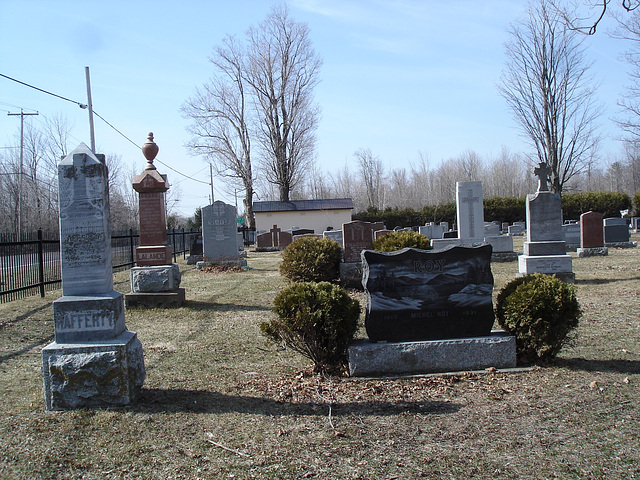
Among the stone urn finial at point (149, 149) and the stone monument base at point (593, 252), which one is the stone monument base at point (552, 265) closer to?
the stone monument base at point (593, 252)

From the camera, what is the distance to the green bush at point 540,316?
5.20m

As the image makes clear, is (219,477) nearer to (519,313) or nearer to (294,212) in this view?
(519,313)

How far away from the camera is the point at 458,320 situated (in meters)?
5.52

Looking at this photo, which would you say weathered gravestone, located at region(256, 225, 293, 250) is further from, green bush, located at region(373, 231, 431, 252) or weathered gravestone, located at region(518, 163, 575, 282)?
weathered gravestone, located at region(518, 163, 575, 282)

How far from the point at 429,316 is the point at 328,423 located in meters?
1.88

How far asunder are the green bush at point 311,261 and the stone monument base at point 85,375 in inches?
315

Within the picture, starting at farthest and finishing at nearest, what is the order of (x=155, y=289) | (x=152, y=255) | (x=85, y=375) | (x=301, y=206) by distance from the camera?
1. (x=301, y=206)
2. (x=152, y=255)
3. (x=155, y=289)
4. (x=85, y=375)

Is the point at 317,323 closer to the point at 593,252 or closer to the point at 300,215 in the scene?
the point at 593,252

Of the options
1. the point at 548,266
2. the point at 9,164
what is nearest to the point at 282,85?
the point at 9,164

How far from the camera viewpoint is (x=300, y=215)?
147 feet

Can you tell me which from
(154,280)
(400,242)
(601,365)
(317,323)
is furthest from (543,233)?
(154,280)

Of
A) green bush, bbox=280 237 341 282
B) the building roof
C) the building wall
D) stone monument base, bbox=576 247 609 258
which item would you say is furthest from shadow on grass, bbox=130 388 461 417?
the building roof

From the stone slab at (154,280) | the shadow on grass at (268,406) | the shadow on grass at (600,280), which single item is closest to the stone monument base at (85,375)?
the shadow on grass at (268,406)

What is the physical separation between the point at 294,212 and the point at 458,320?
129 feet
